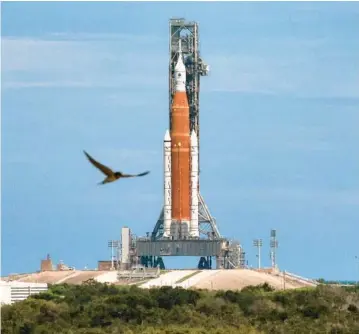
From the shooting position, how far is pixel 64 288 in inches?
3821

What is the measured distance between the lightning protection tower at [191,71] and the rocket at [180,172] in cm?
155

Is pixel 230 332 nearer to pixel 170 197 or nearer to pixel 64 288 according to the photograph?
pixel 64 288

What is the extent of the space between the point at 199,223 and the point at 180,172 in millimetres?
3797

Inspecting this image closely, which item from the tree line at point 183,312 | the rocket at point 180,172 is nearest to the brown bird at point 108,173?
the tree line at point 183,312

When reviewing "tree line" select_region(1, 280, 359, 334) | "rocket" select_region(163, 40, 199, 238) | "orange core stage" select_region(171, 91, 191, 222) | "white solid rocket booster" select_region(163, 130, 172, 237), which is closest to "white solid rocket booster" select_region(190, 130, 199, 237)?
"rocket" select_region(163, 40, 199, 238)

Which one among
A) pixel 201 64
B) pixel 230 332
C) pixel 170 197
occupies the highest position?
pixel 201 64

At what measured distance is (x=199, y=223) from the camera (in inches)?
4441

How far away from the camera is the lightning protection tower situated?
371 ft

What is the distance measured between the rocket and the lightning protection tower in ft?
5.09

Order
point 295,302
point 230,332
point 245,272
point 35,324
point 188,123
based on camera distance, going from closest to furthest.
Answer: point 230,332, point 35,324, point 295,302, point 245,272, point 188,123

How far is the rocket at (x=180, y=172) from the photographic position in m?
110

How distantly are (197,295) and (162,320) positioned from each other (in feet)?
32.2

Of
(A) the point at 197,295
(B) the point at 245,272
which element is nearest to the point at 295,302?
(A) the point at 197,295

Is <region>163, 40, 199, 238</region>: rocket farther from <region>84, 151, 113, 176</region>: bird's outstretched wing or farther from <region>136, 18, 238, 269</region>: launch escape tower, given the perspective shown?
<region>84, 151, 113, 176</region>: bird's outstretched wing
